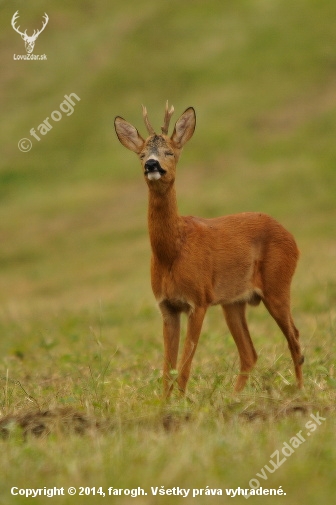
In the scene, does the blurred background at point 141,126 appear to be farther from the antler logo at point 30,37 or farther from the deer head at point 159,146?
the deer head at point 159,146

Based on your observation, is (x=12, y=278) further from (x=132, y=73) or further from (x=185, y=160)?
(x=132, y=73)

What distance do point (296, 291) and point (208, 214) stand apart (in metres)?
11.6

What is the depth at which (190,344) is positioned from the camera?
7809 mm

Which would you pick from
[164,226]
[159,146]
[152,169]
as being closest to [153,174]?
[152,169]

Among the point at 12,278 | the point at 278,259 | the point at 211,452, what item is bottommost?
the point at 12,278

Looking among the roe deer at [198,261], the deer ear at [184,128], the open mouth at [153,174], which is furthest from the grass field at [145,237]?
the deer ear at [184,128]

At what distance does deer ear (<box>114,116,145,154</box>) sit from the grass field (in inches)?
65.9

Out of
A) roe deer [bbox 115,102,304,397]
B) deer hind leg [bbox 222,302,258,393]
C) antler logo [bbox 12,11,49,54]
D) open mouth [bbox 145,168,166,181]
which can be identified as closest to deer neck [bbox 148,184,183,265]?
roe deer [bbox 115,102,304,397]

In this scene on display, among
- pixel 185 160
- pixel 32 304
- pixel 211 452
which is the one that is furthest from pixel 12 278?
pixel 211 452

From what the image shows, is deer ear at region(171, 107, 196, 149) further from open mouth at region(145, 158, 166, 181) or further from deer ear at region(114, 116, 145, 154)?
open mouth at region(145, 158, 166, 181)

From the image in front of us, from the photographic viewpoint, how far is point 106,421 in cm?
652

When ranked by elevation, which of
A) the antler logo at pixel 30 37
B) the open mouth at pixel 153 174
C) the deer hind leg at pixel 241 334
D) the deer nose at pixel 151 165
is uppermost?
the antler logo at pixel 30 37

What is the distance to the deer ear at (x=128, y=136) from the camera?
820 cm

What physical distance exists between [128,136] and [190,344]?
1.66 m
